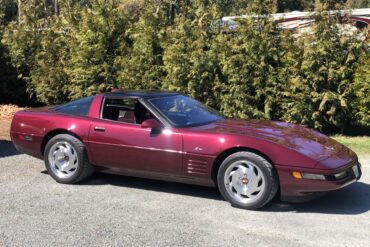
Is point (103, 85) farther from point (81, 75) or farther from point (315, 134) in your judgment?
point (315, 134)

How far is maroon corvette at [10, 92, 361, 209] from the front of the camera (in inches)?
211

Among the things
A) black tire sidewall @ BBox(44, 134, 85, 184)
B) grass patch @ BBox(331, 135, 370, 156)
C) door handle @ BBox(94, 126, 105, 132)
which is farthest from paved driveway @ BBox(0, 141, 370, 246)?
grass patch @ BBox(331, 135, 370, 156)

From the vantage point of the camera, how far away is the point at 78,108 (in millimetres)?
6770

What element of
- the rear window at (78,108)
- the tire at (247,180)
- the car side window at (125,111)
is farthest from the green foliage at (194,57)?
the tire at (247,180)

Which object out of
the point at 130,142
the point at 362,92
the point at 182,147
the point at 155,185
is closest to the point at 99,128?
the point at 130,142

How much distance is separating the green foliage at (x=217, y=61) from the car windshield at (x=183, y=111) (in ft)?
12.4

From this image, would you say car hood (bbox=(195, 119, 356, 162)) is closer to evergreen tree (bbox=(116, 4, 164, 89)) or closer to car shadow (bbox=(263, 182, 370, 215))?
car shadow (bbox=(263, 182, 370, 215))

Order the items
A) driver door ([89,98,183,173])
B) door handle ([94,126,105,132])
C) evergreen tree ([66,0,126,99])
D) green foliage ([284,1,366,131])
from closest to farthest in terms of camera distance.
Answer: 1. driver door ([89,98,183,173])
2. door handle ([94,126,105,132])
3. green foliage ([284,1,366,131])
4. evergreen tree ([66,0,126,99])

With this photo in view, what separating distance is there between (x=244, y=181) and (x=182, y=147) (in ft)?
2.72

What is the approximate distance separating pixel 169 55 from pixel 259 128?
216 inches

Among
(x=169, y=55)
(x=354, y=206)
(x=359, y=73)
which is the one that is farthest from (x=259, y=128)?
(x=169, y=55)

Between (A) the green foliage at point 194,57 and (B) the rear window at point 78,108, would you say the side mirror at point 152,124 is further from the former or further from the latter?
(A) the green foliage at point 194,57

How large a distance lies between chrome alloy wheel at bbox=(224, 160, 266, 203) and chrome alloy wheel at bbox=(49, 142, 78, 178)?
2.16 meters

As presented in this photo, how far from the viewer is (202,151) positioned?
5.69 meters
